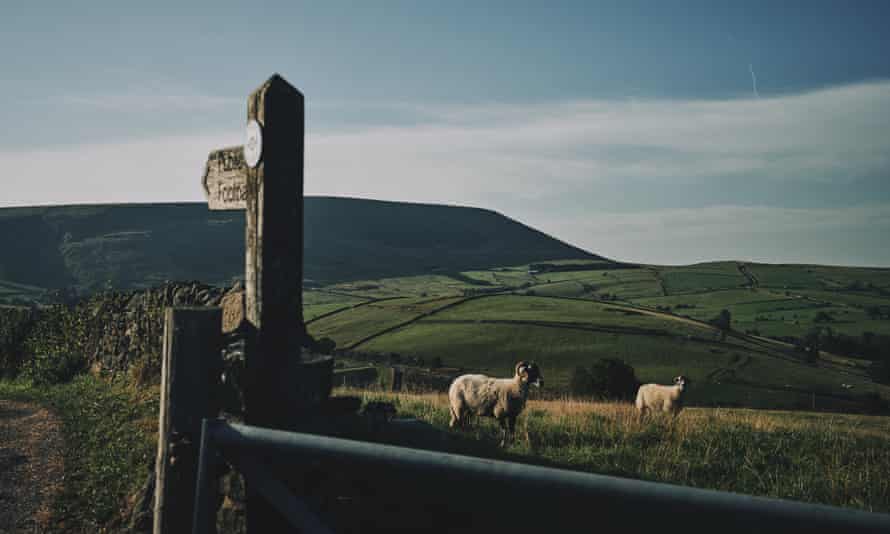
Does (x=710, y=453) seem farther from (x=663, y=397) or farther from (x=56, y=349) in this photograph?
(x=56, y=349)

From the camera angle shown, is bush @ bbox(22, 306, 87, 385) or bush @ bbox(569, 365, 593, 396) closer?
bush @ bbox(22, 306, 87, 385)

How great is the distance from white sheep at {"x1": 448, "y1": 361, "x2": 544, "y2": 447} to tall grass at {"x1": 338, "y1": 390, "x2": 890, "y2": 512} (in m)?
0.31

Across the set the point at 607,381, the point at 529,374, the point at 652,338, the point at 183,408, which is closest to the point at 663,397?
the point at 529,374

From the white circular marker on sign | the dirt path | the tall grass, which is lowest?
the dirt path

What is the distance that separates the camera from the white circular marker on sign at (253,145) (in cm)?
420

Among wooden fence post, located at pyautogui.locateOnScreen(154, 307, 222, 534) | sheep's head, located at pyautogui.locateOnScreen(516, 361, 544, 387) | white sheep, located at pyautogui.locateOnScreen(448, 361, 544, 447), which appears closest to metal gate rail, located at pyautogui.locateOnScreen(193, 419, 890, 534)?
wooden fence post, located at pyautogui.locateOnScreen(154, 307, 222, 534)

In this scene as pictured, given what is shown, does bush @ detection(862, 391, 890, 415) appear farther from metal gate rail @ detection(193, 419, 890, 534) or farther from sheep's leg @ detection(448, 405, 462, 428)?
metal gate rail @ detection(193, 419, 890, 534)

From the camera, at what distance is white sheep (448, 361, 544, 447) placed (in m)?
9.12

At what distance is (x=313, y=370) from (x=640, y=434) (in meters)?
4.46

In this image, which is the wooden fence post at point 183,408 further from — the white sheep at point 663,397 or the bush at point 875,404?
the bush at point 875,404

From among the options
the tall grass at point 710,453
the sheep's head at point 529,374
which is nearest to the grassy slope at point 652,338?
the sheep's head at point 529,374

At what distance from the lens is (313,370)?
17.1ft

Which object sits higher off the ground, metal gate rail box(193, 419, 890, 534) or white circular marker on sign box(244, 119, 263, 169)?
white circular marker on sign box(244, 119, 263, 169)

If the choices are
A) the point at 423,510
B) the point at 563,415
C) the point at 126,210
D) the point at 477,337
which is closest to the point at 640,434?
the point at 563,415
